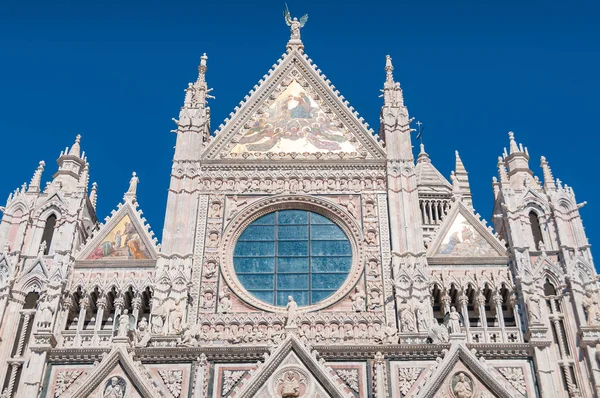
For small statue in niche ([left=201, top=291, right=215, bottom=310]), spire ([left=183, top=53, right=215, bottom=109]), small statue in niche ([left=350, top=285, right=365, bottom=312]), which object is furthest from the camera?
spire ([left=183, top=53, right=215, bottom=109])

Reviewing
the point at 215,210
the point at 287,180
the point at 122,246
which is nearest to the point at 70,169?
the point at 122,246

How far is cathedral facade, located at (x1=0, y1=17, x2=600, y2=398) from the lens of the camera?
56.7 feet

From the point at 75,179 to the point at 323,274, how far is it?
7.54m

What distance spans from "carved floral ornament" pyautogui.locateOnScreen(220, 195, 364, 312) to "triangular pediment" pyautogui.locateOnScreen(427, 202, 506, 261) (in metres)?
1.87

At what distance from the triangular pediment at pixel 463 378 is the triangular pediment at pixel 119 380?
5.63 m

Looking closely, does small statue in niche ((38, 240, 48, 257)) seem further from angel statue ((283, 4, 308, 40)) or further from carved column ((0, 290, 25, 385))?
angel statue ((283, 4, 308, 40))

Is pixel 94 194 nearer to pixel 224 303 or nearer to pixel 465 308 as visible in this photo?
pixel 224 303

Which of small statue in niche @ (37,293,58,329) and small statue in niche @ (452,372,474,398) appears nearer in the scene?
small statue in niche @ (452,372,474,398)

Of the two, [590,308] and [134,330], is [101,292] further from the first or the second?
[590,308]

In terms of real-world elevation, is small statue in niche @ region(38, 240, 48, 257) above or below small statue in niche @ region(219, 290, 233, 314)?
above

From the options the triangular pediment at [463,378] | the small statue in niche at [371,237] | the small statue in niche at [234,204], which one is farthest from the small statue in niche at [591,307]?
the small statue in niche at [234,204]

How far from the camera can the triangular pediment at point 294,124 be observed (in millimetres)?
22797

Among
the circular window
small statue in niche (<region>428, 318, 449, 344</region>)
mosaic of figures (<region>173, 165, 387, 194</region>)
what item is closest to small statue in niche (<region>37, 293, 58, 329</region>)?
the circular window

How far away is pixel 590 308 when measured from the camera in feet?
61.8
